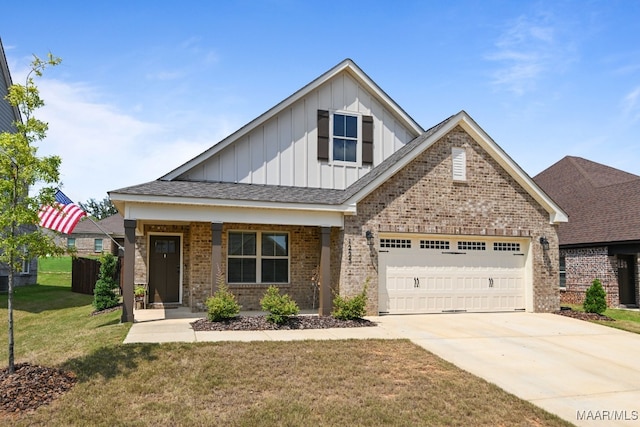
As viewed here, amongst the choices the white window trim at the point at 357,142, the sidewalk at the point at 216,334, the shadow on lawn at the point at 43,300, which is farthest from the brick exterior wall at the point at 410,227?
the shadow on lawn at the point at 43,300

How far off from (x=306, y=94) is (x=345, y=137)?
1.91m

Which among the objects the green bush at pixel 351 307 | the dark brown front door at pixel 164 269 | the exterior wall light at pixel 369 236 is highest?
the exterior wall light at pixel 369 236

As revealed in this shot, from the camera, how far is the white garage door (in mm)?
14250

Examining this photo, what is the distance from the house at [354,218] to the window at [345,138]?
1.9 inches

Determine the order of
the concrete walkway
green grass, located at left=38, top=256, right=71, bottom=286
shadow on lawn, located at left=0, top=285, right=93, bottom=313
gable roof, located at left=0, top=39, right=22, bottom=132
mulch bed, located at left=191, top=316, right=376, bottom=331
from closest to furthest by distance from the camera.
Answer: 1. the concrete walkway
2. mulch bed, located at left=191, top=316, right=376, bottom=331
3. shadow on lawn, located at left=0, top=285, right=93, bottom=313
4. gable roof, located at left=0, top=39, right=22, bottom=132
5. green grass, located at left=38, top=256, right=71, bottom=286

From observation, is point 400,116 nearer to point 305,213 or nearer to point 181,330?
point 305,213

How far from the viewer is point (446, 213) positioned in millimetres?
14609

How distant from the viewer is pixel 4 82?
24547mm

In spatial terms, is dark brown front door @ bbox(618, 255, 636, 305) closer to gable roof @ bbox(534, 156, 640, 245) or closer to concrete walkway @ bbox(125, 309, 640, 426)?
gable roof @ bbox(534, 156, 640, 245)

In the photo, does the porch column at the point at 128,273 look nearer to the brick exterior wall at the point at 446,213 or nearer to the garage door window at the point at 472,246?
the brick exterior wall at the point at 446,213

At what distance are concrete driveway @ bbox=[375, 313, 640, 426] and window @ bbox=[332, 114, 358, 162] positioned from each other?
5655 millimetres

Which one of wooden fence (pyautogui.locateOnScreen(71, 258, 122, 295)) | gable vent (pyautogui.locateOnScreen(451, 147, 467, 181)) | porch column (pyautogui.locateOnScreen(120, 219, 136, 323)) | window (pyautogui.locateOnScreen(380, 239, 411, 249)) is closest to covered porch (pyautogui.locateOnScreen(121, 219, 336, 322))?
window (pyautogui.locateOnScreen(380, 239, 411, 249))

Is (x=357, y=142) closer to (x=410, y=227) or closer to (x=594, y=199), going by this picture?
(x=410, y=227)

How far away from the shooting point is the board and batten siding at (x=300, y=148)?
1533 centimetres
